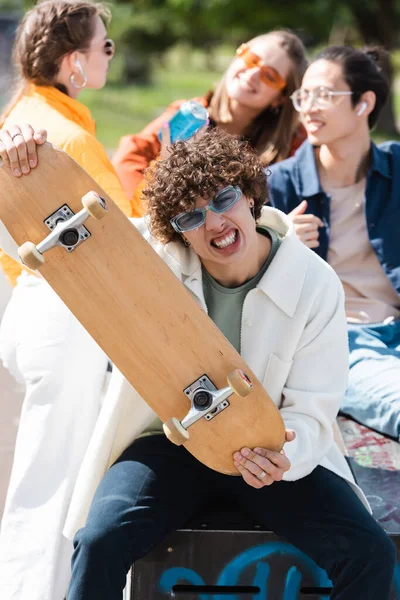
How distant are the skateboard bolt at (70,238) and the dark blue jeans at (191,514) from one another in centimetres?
70

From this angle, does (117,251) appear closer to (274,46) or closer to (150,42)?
(274,46)

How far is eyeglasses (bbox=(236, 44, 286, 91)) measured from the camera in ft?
13.8

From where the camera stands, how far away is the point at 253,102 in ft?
14.0

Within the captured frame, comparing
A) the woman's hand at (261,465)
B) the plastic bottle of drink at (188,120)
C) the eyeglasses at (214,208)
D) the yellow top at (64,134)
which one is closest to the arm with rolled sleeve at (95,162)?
the yellow top at (64,134)

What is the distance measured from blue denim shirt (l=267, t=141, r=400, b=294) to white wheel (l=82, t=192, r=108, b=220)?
1.68m

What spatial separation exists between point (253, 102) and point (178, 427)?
2.34m

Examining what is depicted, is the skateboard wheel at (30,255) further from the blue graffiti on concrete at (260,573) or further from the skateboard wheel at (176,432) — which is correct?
the blue graffiti on concrete at (260,573)

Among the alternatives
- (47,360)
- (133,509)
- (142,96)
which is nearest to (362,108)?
(47,360)

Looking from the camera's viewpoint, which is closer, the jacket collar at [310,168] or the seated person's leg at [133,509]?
the seated person's leg at [133,509]

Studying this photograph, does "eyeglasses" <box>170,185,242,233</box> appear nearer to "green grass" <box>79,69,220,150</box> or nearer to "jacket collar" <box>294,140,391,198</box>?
"jacket collar" <box>294,140,391,198</box>

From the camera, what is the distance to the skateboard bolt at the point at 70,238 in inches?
94.6

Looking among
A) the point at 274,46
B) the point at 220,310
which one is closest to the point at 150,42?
the point at 274,46

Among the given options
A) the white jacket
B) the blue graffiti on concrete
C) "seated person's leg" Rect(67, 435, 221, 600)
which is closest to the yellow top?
the white jacket

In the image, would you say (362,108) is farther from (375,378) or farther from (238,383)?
(238,383)
